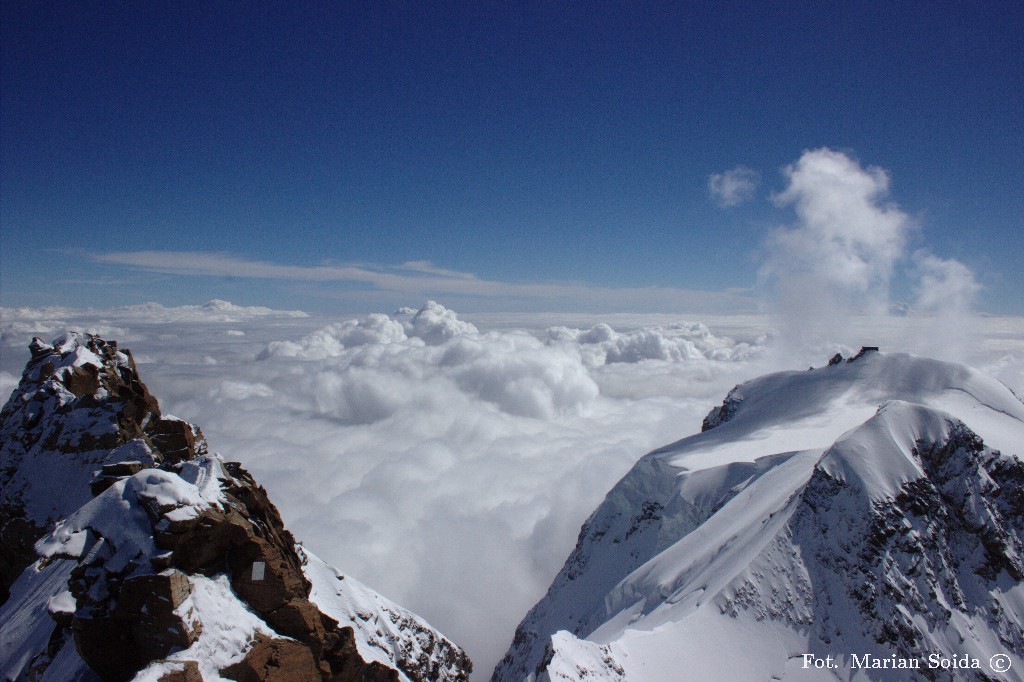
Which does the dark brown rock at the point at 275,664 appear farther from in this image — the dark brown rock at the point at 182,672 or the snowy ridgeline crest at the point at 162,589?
the dark brown rock at the point at 182,672

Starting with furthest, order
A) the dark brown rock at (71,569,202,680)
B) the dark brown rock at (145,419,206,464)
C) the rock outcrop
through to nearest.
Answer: the dark brown rock at (145,419,206,464) < the rock outcrop < the dark brown rock at (71,569,202,680)

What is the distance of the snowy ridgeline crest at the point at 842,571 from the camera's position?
4556 centimetres

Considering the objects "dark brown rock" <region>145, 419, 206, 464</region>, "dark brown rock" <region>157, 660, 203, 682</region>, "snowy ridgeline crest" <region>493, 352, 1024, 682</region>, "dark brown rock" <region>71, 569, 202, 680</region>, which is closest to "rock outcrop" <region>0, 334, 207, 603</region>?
"dark brown rock" <region>145, 419, 206, 464</region>

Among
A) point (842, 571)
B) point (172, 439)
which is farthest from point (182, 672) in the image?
point (842, 571)

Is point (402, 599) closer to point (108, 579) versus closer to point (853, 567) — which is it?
point (853, 567)

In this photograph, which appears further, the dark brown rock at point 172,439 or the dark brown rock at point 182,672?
the dark brown rock at point 172,439

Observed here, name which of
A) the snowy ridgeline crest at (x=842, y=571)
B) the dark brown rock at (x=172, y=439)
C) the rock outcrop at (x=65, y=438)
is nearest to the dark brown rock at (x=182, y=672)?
the rock outcrop at (x=65, y=438)

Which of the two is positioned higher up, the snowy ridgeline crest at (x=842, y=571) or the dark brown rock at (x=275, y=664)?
the dark brown rock at (x=275, y=664)

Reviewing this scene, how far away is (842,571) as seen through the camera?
51.7 metres

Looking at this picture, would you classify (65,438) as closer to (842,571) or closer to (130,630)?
(130,630)

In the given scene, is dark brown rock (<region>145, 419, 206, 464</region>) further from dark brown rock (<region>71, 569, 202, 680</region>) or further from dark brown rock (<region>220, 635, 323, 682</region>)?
dark brown rock (<region>220, 635, 323, 682</region>)

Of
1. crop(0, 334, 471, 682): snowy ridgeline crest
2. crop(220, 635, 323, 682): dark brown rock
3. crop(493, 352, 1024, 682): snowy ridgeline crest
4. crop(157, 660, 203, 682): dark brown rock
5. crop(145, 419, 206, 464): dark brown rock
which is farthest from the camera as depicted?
crop(493, 352, 1024, 682): snowy ridgeline crest

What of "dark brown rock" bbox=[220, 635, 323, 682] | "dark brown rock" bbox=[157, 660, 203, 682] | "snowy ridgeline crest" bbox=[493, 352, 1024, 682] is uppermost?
"dark brown rock" bbox=[157, 660, 203, 682]

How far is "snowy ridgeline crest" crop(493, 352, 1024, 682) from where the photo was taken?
149ft
